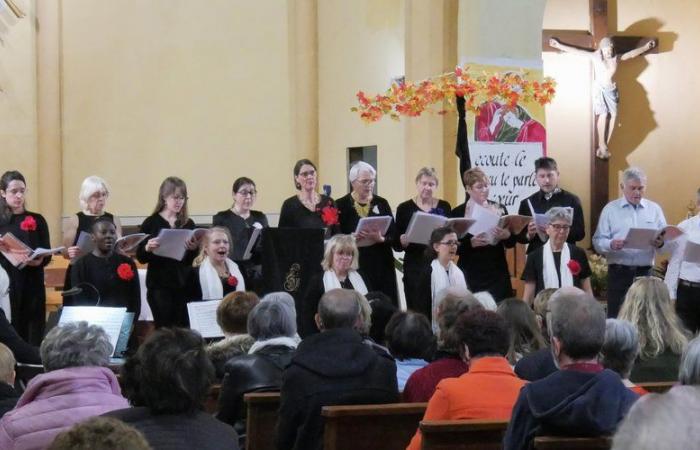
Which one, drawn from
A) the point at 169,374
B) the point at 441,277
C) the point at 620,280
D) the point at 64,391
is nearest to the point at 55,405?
the point at 64,391

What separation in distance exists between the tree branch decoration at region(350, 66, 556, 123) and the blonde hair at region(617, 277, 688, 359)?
11.0 ft

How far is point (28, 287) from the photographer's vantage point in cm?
741

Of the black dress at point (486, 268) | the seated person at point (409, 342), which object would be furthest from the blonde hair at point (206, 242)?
the seated person at point (409, 342)

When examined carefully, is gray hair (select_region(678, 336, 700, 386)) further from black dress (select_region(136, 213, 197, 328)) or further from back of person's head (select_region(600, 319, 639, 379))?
black dress (select_region(136, 213, 197, 328))

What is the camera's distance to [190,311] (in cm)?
612

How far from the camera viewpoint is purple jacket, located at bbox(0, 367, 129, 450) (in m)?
3.26

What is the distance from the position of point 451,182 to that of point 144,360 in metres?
7.05

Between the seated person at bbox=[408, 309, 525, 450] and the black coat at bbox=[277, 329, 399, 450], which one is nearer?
the seated person at bbox=[408, 309, 525, 450]

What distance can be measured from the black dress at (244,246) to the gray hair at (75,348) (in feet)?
11.3

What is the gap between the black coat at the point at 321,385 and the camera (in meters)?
4.05

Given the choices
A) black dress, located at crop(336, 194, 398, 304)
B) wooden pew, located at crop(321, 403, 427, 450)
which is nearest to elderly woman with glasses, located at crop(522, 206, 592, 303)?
black dress, located at crop(336, 194, 398, 304)

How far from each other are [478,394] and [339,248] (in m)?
2.98

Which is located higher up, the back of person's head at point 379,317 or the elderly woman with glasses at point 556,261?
the elderly woman with glasses at point 556,261

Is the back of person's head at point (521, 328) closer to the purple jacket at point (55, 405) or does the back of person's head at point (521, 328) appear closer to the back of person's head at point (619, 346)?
the back of person's head at point (619, 346)
